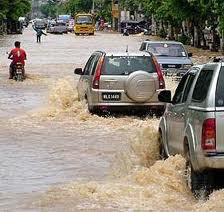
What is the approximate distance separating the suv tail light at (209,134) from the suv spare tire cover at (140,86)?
9.26 meters

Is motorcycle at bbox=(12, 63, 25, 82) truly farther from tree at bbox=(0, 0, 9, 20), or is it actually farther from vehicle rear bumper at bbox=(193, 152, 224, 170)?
tree at bbox=(0, 0, 9, 20)

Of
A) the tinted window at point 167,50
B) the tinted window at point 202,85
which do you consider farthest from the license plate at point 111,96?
the tinted window at point 167,50

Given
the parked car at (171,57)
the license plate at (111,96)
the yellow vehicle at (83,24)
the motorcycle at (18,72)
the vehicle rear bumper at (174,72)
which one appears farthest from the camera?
the yellow vehicle at (83,24)

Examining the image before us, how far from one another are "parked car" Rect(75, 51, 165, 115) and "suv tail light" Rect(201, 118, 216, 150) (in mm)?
9261

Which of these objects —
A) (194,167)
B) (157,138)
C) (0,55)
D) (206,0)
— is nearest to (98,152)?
(157,138)

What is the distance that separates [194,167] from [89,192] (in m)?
1.51

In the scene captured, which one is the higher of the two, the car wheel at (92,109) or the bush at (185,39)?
the car wheel at (92,109)

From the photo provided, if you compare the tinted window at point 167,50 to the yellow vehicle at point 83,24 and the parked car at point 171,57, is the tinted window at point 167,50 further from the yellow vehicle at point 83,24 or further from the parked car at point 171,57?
the yellow vehicle at point 83,24

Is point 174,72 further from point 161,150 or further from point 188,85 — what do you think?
point 188,85

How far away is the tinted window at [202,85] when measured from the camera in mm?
9367

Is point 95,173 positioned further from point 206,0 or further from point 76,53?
point 76,53

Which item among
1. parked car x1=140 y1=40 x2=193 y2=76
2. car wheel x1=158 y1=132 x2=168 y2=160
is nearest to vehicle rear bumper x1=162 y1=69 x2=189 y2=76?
parked car x1=140 y1=40 x2=193 y2=76

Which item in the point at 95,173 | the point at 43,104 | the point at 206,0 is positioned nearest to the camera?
the point at 95,173

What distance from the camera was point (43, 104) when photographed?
75.3 ft
